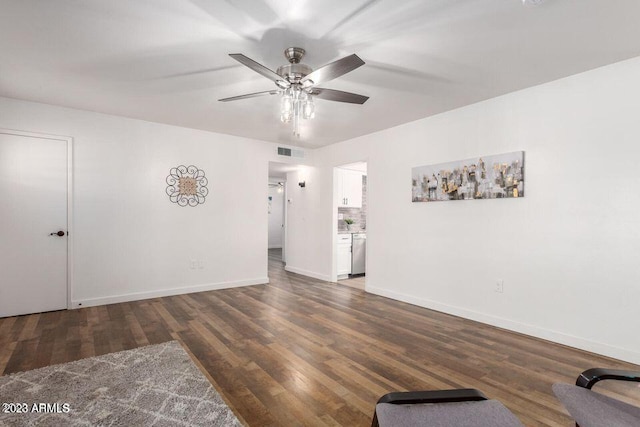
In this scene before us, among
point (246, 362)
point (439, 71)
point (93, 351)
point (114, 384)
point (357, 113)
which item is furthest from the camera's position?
point (357, 113)

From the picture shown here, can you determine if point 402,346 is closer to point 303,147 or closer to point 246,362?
point 246,362

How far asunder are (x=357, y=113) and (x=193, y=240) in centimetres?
325

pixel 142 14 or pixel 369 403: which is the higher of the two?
pixel 142 14

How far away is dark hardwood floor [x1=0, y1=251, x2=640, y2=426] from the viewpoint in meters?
2.12

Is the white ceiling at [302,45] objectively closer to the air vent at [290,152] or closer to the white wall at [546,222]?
the white wall at [546,222]

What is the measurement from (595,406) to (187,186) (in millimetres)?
5101

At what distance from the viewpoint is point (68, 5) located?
2098 mm

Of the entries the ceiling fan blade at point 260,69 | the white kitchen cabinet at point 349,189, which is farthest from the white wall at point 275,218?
the ceiling fan blade at point 260,69

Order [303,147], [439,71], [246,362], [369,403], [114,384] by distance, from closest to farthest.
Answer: [369,403]
[114,384]
[246,362]
[439,71]
[303,147]

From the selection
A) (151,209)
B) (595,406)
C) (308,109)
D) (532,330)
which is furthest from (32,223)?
(532,330)

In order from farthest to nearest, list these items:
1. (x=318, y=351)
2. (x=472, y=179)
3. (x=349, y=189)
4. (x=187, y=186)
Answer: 1. (x=349, y=189)
2. (x=187, y=186)
3. (x=472, y=179)
4. (x=318, y=351)

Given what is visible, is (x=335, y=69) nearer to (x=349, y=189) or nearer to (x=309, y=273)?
(x=349, y=189)

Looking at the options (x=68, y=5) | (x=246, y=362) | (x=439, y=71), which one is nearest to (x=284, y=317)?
(x=246, y=362)

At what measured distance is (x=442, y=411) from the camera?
49.2 inches
